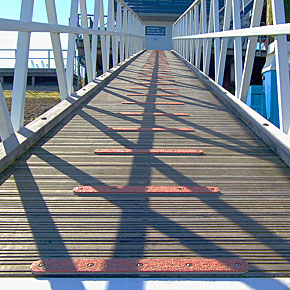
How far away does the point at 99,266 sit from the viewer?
5.03 feet

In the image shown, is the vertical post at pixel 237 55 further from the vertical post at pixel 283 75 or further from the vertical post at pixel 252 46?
the vertical post at pixel 283 75

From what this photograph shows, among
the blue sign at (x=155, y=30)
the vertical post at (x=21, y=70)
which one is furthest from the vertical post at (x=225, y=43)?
the blue sign at (x=155, y=30)

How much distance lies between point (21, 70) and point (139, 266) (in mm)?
1971

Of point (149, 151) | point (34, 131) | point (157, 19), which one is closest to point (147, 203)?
point (149, 151)

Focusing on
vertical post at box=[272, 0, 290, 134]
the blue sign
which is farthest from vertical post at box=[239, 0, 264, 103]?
the blue sign

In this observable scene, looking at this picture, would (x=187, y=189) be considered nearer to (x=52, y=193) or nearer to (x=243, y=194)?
(x=243, y=194)

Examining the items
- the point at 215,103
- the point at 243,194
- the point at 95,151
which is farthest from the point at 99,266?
the point at 215,103

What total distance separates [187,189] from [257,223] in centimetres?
48

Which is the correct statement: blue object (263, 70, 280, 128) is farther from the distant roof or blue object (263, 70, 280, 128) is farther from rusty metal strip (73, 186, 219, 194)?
the distant roof

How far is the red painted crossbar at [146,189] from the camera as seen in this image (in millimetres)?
2184

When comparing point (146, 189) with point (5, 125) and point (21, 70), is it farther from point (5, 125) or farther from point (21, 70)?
point (21, 70)

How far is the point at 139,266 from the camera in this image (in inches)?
60.6

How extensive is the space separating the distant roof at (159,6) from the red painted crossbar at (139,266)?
1101 inches

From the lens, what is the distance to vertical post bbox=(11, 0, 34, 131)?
115 inches
